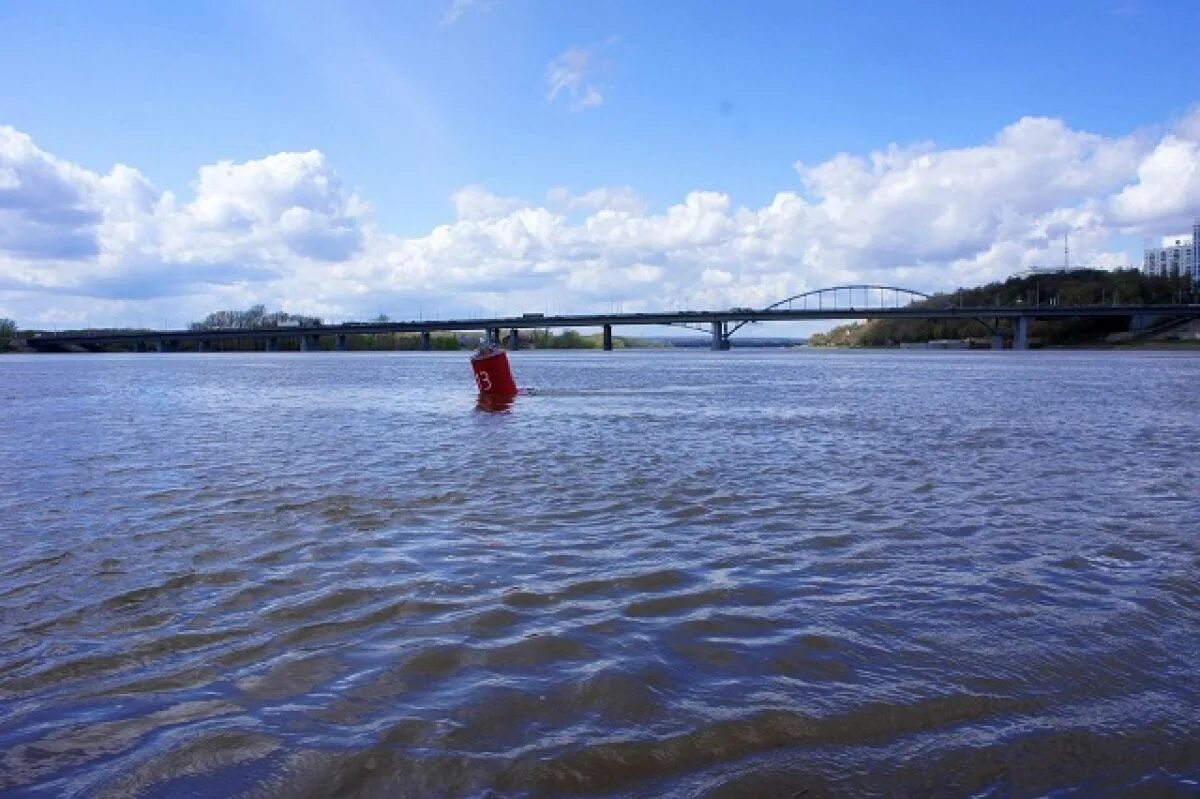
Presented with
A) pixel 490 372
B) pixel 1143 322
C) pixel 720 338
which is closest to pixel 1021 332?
pixel 1143 322

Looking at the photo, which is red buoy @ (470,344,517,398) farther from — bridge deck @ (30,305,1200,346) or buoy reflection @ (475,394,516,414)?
bridge deck @ (30,305,1200,346)

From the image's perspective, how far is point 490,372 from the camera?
3503 cm

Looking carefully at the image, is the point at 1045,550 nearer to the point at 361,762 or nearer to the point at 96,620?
the point at 361,762

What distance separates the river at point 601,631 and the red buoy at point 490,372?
20282 mm

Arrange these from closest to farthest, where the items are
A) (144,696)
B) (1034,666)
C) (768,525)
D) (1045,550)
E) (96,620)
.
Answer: (144,696) < (1034,666) < (96,620) < (1045,550) < (768,525)

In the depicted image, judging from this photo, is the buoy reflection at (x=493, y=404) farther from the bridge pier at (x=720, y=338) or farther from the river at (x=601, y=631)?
the bridge pier at (x=720, y=338)

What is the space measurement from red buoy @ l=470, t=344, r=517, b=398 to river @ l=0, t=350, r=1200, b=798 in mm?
20282

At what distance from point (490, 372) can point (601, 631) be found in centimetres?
2937

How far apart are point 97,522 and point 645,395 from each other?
2965 cm

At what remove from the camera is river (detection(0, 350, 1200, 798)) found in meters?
4.22

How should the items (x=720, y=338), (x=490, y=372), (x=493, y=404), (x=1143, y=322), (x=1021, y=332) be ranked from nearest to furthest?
(x=493, y=404) < (x=490, y=372) < (x=1021, y=332) < (x=1143, y=322) < (x=720, y=338)

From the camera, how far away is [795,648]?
5809 millimetres

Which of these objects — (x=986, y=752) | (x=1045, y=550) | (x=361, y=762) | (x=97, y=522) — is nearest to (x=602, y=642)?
(x=361, y=762)

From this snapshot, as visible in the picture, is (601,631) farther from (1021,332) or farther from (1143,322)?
(1143,322)
